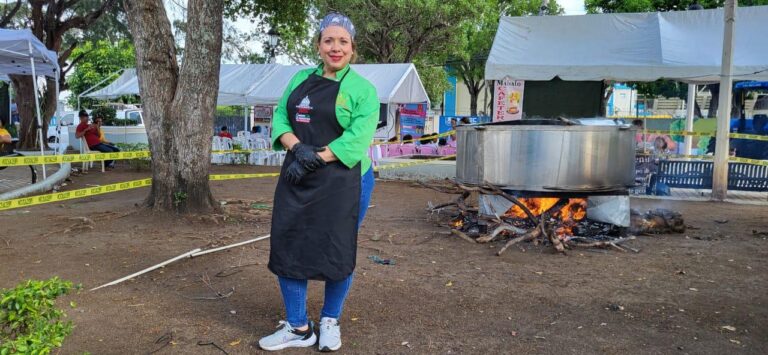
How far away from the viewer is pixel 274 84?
18.1 meters

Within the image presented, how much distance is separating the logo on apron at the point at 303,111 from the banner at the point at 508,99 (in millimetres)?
10122

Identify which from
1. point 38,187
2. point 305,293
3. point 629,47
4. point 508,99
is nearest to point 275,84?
point 508,99

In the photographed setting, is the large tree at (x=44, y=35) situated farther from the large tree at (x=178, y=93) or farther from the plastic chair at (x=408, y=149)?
the large tree at (x=178, y=93)

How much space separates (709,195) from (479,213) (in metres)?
6.56

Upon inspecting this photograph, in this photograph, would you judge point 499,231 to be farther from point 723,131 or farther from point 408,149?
point 408,149

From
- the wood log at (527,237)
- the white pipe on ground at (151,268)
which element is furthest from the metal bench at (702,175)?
the white pipe on ground at (151,268)

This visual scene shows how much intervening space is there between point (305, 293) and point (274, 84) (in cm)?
1553

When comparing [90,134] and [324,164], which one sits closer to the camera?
[324,164]

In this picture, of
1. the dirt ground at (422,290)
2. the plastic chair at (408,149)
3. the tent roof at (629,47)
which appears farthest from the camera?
the plastic chair at (408,149)

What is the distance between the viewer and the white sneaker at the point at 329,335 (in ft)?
11.0

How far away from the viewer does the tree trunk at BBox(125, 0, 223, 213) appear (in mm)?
6777

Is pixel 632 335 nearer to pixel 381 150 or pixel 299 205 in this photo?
pixel 299 205

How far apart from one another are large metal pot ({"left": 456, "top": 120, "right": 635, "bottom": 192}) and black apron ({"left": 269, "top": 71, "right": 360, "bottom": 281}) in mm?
3897

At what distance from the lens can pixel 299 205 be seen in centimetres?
309
